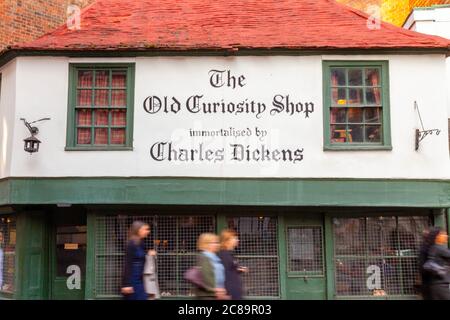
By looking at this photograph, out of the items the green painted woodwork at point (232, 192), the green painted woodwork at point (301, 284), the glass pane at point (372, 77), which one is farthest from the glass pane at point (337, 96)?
the green painted woodwork at point (301, 284)

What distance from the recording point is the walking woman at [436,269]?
8.14 meters

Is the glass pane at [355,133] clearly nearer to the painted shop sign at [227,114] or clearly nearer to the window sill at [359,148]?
the window sill at [359,148]

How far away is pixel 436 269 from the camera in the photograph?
815 cm

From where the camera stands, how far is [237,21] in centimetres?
1198

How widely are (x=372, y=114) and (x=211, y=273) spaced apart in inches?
210

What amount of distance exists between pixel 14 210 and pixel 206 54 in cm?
493

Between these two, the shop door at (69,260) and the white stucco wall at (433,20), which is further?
the white stucco wall at (433,20)

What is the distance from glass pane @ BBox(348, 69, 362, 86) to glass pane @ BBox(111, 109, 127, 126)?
4.52 m

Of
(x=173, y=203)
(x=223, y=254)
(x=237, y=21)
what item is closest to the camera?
(x=223, y=254)

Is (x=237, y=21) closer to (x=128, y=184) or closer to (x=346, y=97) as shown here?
(x=346, y=97)

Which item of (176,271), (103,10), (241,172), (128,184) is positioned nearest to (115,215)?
(128,184)

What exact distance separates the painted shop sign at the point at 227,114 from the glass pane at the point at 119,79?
60cm

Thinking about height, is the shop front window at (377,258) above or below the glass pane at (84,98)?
below

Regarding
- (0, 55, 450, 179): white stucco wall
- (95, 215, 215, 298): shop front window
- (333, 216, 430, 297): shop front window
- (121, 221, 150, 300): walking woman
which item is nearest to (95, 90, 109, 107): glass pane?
(0, 55, 450, 179): white stucco wall
